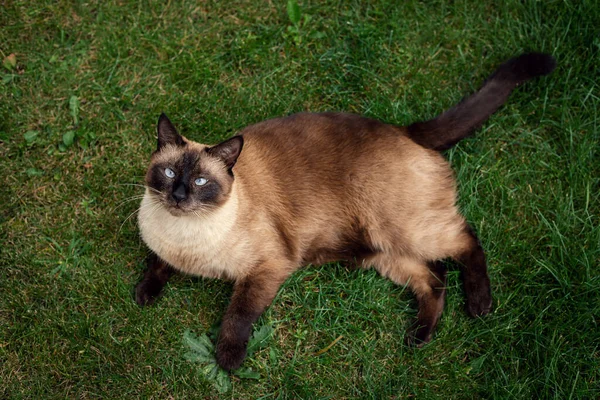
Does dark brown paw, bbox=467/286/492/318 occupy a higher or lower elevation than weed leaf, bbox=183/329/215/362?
higher

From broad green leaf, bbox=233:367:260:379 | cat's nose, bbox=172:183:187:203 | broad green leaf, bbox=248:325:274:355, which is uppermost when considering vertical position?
cat's nose, bbox=172:183:187:203

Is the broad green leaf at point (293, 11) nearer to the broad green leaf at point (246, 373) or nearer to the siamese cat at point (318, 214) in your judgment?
the siamese cat at point (318, 214)

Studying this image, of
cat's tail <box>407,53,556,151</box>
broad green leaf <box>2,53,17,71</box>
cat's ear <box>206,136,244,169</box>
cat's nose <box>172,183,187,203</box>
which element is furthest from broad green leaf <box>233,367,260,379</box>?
broad green leaf <box>2,53,17,71</box>

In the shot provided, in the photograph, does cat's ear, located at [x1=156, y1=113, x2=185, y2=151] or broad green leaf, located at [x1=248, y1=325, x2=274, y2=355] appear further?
broad green leaf, located at [x1=248, y1=325, x2=274, y2=355]

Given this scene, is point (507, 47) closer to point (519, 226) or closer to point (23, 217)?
point (519, 226)

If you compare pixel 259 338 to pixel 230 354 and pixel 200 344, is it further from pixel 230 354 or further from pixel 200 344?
pixel 200 344

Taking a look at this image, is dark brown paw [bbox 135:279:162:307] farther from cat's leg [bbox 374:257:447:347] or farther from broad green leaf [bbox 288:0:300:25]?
broad green leaf [bbox 288:0:300:25]

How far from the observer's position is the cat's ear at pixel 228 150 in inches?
118

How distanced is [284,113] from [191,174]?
1246 mm

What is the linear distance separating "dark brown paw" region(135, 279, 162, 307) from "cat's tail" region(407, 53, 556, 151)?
1.85m

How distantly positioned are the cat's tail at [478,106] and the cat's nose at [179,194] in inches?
58.3

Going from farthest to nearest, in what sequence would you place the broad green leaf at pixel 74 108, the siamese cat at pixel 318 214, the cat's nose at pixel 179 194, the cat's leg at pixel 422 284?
the broad green leaf at pixel 74 108 → the cat's leg at pixel 422 284 → the siamese cat at pixel 318 214 → the cat's nose at pixel 179 194

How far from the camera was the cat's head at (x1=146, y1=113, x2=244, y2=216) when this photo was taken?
2980mm

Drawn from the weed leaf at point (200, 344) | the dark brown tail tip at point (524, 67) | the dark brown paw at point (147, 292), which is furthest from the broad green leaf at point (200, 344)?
the dark brown tail tip at point (524, 67)
